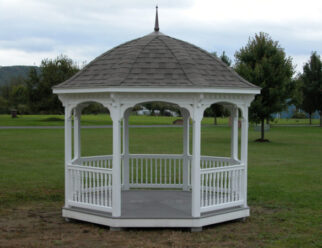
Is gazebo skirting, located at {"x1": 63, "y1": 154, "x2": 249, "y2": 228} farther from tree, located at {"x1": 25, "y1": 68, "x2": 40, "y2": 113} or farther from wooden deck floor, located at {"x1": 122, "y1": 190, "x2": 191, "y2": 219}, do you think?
tree, located at {"x1": 25, "y1": 68, "x2": 40, "y2": 113}

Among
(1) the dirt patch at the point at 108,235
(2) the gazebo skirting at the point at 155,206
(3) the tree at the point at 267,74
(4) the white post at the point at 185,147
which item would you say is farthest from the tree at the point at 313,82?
(1) the dirt patch at the point at 108,235

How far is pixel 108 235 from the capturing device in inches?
349

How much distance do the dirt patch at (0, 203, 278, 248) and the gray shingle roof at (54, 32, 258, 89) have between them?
10.1 ft

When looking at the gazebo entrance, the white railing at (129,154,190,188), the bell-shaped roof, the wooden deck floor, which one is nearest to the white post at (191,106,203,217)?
the gazebo entrance

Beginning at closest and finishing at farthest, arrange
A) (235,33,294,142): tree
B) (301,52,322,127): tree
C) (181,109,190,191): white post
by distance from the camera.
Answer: (181,109,190,191): white post, (235,33,294,142): tree, (301,52,322,127): tree

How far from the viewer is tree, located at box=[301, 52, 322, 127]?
57116 millimetres

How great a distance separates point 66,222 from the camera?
33.0 feet

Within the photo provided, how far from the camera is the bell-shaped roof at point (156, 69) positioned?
9000mm

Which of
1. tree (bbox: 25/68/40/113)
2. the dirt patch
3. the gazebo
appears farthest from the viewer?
tree (bbox: 25/68/40/113)

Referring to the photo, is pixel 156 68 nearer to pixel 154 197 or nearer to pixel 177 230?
pixel 177 230

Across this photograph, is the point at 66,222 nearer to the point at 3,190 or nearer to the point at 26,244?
the point at 26,244

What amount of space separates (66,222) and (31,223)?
80 cm

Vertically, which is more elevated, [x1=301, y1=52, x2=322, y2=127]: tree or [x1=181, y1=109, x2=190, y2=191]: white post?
[x1=301, y1=52, x2=322, y2=127]: tree

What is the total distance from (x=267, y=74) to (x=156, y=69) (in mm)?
23440
